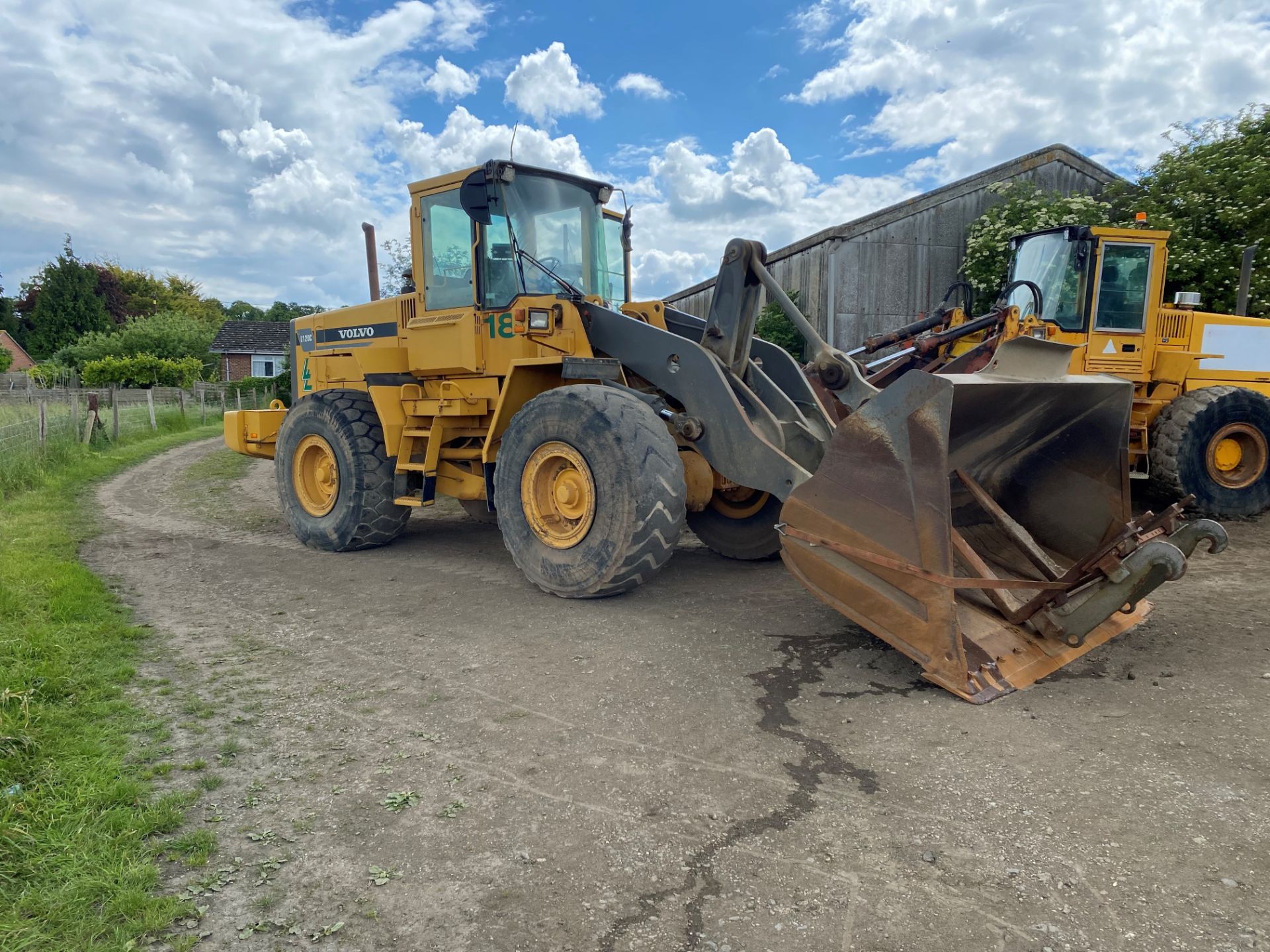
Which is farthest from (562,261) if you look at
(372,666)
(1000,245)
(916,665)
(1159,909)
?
(1000,245)

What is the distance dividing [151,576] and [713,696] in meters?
4.99

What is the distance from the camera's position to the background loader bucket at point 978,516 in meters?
3.88

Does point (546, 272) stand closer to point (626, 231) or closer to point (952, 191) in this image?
point (626, 231)

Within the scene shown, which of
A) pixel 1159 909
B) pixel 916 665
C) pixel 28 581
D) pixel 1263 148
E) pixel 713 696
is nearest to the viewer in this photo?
pixel 1159 909

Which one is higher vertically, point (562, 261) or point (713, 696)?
point (562, 261)

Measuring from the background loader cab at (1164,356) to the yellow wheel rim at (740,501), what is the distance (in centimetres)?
388

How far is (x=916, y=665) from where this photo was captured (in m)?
4.38

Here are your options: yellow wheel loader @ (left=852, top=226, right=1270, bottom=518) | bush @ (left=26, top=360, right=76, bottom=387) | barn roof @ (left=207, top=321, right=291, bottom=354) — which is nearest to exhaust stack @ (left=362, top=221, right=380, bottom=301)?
yellow wheel loader @ (left=852, top=226, right=1270, bottom=518)

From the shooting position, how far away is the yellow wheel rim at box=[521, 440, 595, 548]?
5602mm

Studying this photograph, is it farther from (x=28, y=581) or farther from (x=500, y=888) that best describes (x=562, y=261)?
(x=500, y=888)

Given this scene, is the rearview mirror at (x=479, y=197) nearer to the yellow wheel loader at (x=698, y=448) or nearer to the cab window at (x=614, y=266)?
the yellow wheel loader at (x=698, y=448)

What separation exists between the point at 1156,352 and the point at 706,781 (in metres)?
8.26

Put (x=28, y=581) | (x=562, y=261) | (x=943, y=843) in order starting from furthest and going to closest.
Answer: (x=562, y=261) → (x=28, y=581) → (x=943, y=843)

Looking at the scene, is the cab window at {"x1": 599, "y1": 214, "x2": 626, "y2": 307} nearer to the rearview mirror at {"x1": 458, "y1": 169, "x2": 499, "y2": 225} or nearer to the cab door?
the rearview mirror at {"x1": 458, "y1": 169, "x2": 499, "y2": 225}
